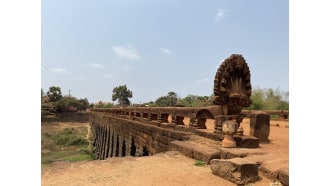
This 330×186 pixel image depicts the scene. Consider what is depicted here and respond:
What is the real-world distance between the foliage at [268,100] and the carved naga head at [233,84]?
54.7ft

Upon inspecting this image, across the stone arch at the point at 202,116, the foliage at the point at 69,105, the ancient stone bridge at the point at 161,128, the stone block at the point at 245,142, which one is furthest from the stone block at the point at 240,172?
the foliage at the point at 69,105

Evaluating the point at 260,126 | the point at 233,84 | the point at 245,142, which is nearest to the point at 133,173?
the point at 245,142

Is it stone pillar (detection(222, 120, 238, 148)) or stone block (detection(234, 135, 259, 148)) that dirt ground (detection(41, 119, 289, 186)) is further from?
stone block (detection(234, 135, 259, 148))

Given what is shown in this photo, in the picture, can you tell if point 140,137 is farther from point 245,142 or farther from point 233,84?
point 245,142

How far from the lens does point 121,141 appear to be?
1512 centimetres

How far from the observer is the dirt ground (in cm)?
371

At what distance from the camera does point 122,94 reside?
242ft

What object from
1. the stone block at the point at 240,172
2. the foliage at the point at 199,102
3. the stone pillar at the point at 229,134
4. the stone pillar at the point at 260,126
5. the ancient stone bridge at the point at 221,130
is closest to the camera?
the stone block at the point at 240,172

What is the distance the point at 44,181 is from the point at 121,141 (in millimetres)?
11297

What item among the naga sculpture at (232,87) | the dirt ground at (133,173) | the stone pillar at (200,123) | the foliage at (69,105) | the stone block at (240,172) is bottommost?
the foliage at (69,105)

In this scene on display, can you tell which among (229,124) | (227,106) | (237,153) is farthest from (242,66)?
(237,153)

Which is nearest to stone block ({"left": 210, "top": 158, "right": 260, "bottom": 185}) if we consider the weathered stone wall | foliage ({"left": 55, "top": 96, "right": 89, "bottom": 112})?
the weathered stone wall

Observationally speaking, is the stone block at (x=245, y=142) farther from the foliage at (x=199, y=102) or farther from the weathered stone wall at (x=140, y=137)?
the foliage at (x=199, y=102)

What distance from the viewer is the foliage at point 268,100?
22953 millimetres
